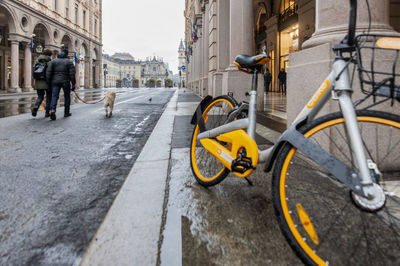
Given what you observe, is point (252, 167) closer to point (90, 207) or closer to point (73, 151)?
point (90, 207)

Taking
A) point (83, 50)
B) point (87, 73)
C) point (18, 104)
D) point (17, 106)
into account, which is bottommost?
point (17, 106)

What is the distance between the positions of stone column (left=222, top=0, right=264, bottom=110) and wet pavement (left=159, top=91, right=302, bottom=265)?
626cm

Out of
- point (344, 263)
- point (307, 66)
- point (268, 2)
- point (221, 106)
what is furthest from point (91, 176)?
point (268, 2)

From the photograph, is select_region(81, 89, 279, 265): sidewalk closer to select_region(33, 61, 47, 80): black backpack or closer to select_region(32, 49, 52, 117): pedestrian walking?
select_region(32, 49, 52, 117): pedestrian walking

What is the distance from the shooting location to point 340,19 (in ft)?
9.82

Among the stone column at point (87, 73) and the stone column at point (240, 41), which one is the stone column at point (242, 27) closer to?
the stone column at point (240, 41)

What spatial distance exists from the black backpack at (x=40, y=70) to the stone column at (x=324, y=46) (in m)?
7.49

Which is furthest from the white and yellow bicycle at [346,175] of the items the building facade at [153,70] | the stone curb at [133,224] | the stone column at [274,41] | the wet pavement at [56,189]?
the building facade at [153,70]

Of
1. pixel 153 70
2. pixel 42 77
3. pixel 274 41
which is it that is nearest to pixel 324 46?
pixel 42 77

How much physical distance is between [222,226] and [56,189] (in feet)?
5.47

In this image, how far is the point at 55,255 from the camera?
4.93 feet

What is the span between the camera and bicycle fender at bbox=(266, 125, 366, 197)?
1.27 m

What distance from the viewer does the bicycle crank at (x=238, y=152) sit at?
1973mm

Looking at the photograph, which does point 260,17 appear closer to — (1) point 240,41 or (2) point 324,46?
(1) point 240,41
